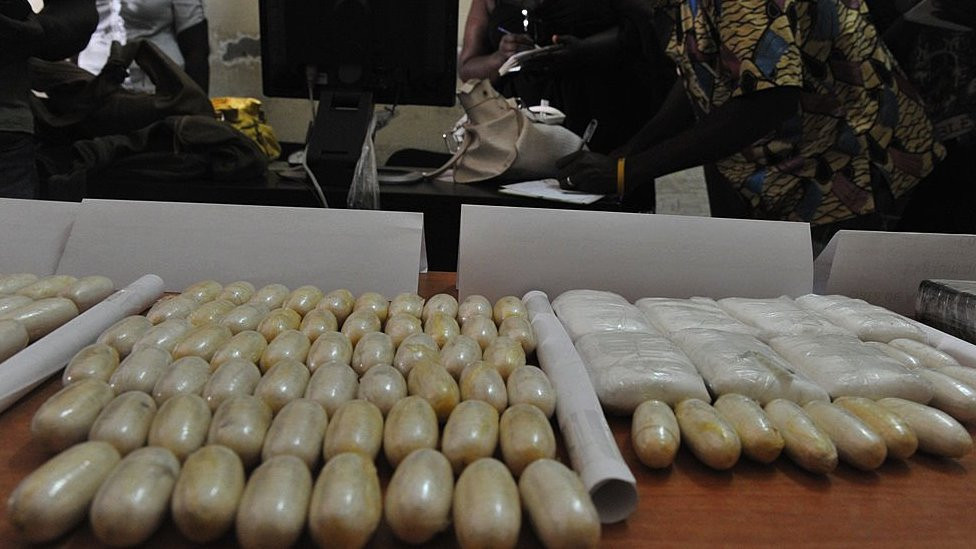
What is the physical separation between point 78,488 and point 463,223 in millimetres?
489

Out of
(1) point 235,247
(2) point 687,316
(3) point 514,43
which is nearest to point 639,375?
(2) point 687,316

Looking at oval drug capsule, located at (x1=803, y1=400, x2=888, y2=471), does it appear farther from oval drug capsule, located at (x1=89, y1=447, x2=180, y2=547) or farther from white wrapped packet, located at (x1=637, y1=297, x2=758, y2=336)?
oval drug capsule, located at (x1=89, y1=447, x2=180, y2=547)

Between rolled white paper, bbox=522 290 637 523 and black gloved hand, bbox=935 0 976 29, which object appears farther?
black gloved hand, bbox=935 0 976 29

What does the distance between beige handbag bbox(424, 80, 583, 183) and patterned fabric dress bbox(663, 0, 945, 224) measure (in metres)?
0.32

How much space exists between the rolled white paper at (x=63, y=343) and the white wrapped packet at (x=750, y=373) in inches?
21.7

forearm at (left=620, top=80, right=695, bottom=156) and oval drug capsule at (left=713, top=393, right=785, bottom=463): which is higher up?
forearm at (left=620, top=80, right=695, bottom=156)

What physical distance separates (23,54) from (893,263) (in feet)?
4.28

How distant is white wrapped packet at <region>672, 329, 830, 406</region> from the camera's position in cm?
53

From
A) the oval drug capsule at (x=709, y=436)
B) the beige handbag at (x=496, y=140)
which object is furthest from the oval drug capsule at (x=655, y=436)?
the beige handbag at (x=496, y=140)

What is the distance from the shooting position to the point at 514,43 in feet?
5.87

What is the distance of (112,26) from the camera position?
229 centimetres

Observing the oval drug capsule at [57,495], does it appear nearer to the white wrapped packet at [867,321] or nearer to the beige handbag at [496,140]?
the white wrapped packet at [867,321]

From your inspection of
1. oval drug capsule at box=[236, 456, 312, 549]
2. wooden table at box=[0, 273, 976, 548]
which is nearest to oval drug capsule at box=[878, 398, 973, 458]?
wooden table at box=[0, 273, 976, 548]

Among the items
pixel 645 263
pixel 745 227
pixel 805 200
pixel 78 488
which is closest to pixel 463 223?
pixel 645 263
